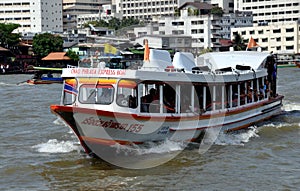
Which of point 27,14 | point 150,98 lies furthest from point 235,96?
point 27,14

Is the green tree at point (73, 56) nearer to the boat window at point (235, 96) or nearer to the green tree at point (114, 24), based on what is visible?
the green tree at point (114, 24)

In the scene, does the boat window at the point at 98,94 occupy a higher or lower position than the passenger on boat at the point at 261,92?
higher

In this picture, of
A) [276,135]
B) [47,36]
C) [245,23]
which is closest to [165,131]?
[276,135]

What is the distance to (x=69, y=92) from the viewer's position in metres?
13.3

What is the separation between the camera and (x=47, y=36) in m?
70.1

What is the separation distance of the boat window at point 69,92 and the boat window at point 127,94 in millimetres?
1075

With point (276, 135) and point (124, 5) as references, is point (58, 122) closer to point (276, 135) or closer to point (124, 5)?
point (276, 135)

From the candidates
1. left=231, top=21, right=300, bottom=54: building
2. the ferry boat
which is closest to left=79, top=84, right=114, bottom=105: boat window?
the ferry boat

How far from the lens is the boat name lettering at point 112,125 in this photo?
40.2 feet

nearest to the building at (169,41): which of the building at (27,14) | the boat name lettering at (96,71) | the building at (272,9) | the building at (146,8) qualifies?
the building at (272,9)

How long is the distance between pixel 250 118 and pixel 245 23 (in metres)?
76.7

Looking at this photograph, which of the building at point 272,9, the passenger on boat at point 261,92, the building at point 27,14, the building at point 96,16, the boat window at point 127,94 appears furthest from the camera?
the building at point 96,16

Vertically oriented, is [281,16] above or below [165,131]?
above

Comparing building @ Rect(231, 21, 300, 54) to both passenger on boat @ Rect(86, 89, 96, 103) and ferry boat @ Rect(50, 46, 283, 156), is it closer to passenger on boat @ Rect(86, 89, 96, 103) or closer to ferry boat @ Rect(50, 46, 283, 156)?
ferry boat @ Rect(50, 46, 283, 156)
